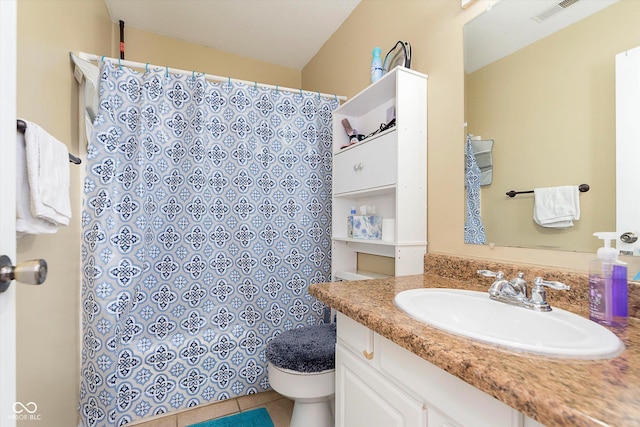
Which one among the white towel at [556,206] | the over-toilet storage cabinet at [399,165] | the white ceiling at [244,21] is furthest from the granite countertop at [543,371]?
the white ceiling at [244,21]

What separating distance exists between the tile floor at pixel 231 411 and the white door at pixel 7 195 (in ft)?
4.35

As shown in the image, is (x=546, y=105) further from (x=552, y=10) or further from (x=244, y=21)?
(x=244, y=21)

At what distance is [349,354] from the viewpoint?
956mm

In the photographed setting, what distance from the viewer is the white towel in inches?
34.1

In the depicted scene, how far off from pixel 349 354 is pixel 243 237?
1.06 m

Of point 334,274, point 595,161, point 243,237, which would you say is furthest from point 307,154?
point 595,161

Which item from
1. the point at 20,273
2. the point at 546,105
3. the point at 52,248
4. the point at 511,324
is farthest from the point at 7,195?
the point at 546,105

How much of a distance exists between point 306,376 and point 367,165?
102 cm

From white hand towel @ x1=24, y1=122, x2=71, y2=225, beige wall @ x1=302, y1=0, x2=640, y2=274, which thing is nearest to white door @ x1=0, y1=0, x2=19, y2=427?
white hand towel @ x1=24, y1=122, x2=71, y2=225

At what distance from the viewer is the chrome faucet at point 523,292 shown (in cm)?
76

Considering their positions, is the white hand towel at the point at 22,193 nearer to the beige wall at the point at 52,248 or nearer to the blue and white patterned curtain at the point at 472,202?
the beige wall at the point at 52,248

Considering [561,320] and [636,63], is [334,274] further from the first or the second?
[636,63]

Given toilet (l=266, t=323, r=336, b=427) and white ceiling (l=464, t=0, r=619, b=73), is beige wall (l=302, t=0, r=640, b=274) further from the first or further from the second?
toilet (l=266, t=323, r=336, b=427)

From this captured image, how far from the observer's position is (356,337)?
3.00 ft
